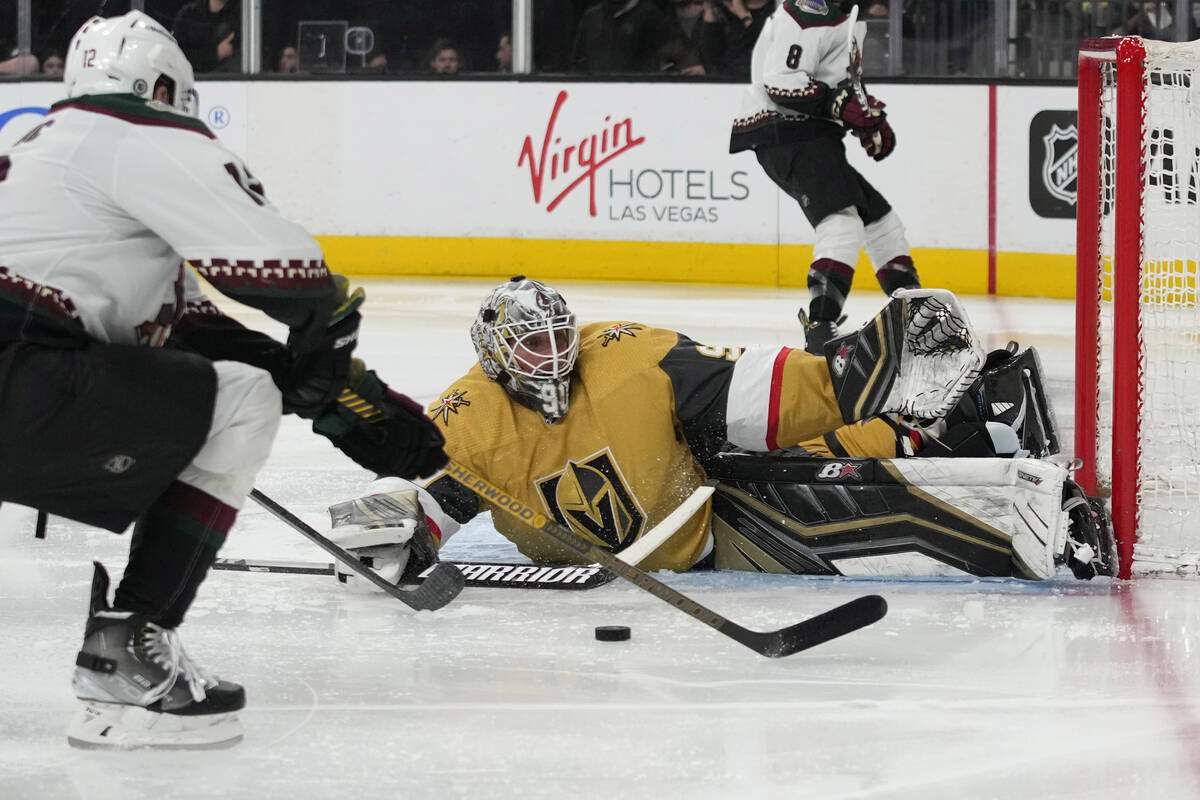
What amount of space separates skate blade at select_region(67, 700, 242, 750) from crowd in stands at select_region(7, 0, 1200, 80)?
230 inches

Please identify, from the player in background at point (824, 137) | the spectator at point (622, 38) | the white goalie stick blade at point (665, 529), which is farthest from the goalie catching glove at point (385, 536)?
the spectator at point (622, 38)

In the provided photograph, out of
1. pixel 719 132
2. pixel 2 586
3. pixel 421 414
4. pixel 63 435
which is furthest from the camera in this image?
pixel 719 132

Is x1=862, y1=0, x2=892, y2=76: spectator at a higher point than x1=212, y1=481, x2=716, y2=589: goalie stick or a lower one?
higher

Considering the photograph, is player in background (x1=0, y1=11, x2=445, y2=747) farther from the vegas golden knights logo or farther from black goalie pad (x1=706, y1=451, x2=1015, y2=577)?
black goalie pad (x1=706, y1=451, x2=1015, y2=577)

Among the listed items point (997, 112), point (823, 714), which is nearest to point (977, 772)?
point (823, 714)

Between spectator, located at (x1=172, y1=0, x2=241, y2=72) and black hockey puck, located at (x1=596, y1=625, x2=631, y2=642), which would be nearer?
black hockey puck, located at (x1=596, y1=625, x2=631, y2=642)

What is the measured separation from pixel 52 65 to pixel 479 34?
83.5 inches

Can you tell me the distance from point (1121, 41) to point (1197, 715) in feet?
4.17

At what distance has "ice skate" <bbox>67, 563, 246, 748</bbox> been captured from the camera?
6.91 ft

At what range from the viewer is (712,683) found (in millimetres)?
2395

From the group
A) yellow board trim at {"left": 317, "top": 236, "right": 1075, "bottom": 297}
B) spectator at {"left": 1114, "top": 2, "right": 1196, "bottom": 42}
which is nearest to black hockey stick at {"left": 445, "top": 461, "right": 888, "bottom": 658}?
yellow board trim at {"left": 317, "top": 236, "right": 1075, "bottom": 297}

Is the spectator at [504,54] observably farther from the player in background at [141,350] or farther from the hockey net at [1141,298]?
the player in background at [141,350]

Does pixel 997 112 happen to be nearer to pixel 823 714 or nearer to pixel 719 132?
pixel 719 132

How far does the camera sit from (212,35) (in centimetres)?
838
